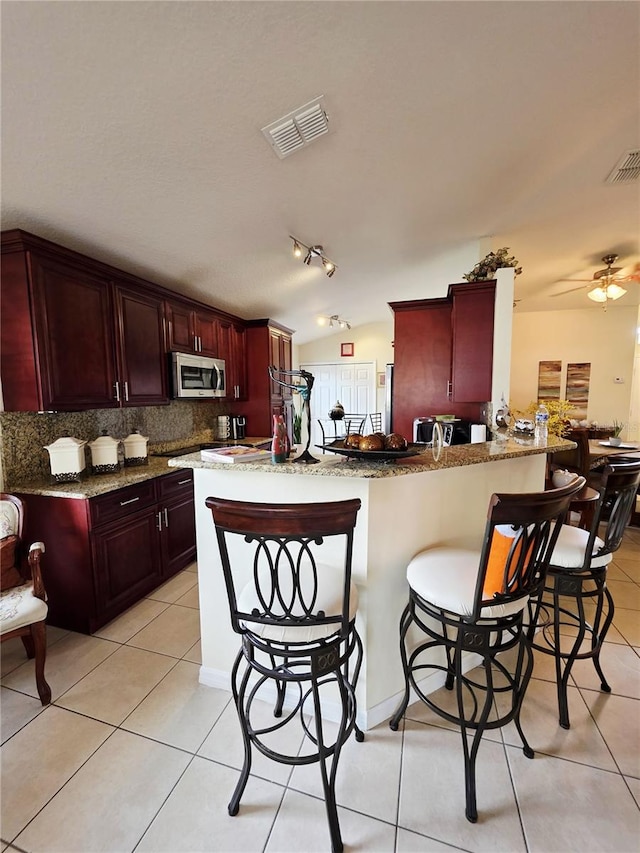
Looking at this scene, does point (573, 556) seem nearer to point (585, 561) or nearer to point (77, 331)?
point (585, 561)

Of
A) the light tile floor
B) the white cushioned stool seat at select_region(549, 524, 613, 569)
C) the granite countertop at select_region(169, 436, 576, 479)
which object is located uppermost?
the granite countertop at select_region(169, 436, 576, 479)

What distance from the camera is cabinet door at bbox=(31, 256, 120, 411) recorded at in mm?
2018

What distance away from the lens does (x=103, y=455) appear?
246cm

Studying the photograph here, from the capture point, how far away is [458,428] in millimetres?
3480

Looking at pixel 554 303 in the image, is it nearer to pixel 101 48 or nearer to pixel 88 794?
pixel 101 48

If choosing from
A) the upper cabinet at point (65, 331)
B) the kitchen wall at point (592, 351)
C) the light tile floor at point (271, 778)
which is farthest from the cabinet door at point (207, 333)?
the kitchen wall at point (592, 351)

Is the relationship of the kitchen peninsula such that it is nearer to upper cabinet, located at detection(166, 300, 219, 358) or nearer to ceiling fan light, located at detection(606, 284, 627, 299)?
upper cabinet, located at detection(166, 300, 219, 358)

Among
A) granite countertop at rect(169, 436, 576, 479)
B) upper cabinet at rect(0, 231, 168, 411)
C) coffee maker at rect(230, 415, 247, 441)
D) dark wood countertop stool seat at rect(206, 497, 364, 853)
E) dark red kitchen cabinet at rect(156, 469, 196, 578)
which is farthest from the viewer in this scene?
coffee maker at rect(230, 415, 247, 441)

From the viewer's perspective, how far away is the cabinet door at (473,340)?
319 centimetres

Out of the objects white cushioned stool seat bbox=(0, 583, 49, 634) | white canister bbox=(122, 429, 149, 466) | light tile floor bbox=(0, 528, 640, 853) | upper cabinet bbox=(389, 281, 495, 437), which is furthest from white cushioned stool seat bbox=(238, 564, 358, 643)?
upper cabinet bbox=(389, 281, 495, 437)

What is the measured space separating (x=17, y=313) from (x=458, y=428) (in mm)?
3484

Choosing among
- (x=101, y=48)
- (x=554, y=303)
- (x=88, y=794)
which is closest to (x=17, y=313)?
(x=101, y=48)

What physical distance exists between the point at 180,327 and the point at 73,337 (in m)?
1.13

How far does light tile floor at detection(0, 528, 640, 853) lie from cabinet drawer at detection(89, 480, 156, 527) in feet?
2.68
